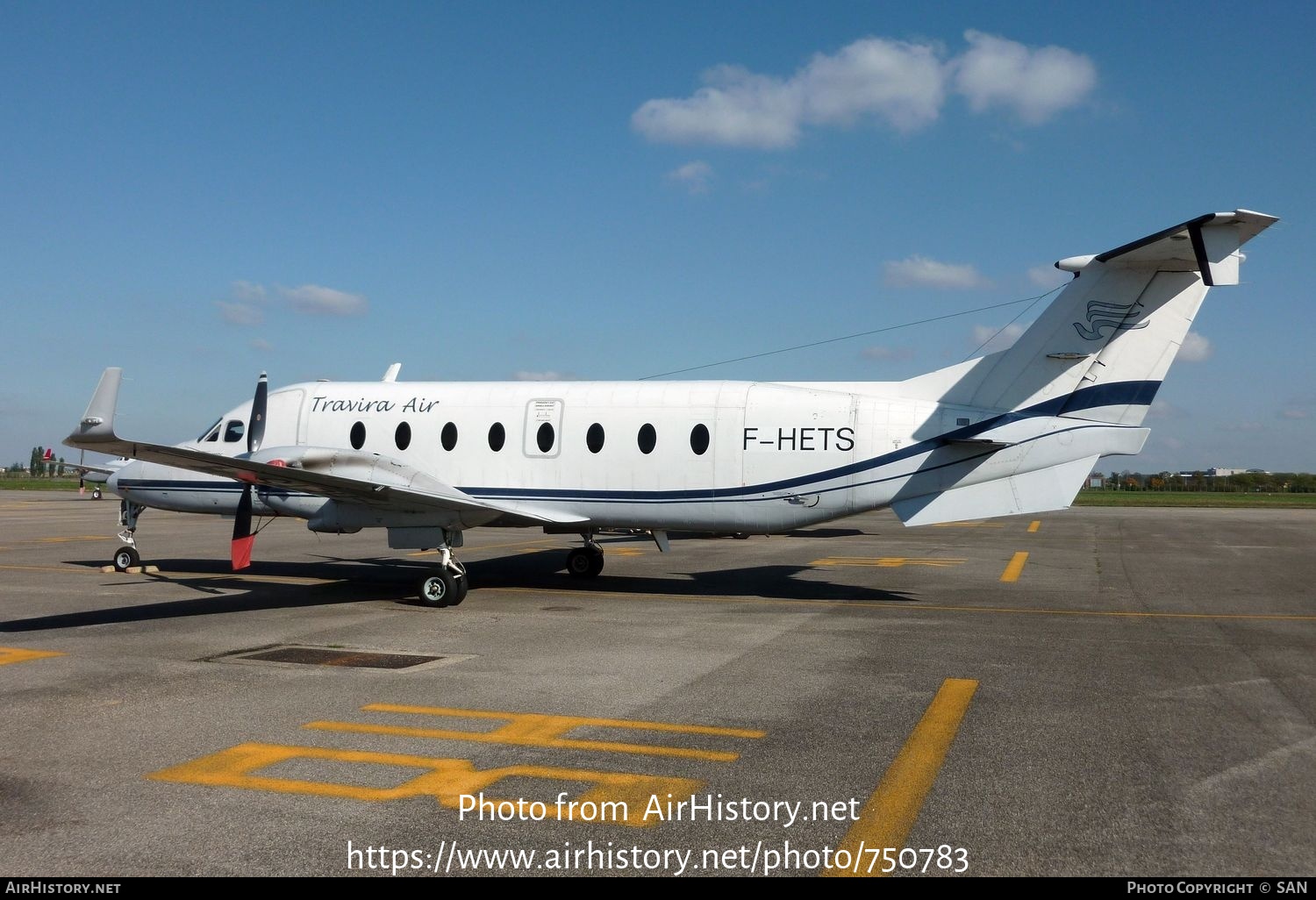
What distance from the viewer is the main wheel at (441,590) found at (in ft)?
49.2

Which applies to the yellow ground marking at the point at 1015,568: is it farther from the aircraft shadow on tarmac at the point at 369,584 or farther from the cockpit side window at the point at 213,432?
the cockpit side window at the point at 213,432

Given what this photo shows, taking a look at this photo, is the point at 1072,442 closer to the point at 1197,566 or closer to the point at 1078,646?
the point at 1078,646

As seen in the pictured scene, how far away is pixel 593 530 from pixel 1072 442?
8.57 meters

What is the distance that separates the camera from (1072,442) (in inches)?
562

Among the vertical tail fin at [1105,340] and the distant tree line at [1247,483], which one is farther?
the distant tree line at [1247,483]

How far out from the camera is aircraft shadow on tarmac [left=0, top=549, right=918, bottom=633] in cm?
1459

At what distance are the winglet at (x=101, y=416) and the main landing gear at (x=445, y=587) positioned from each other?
A: 17.2ft

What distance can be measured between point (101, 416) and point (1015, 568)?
19203 millimetres

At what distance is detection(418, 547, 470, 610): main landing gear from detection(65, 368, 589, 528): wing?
0.77 meters

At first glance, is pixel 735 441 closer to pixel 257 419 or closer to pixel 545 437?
pixel 545 437

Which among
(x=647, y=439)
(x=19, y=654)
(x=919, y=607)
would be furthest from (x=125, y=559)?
(x=919, y=607)

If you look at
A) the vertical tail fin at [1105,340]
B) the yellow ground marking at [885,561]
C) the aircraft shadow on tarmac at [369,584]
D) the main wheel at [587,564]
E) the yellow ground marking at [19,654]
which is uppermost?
the vertical tail fin at [1105,340]

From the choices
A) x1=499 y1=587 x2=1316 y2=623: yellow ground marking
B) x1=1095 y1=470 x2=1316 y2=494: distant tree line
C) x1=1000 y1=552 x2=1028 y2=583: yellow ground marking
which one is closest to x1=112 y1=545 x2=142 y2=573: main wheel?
x1=499 y1=587 x2=1316 y2=623: yellow ground marking

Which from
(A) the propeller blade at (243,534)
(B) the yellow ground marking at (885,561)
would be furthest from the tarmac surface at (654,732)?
(B) the yellow ground marking at (885,561)
